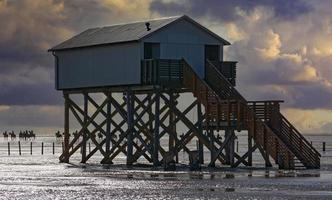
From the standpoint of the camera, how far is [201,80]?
64.3 meters

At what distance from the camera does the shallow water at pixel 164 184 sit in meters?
43.6

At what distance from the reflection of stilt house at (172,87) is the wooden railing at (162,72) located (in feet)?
0.20

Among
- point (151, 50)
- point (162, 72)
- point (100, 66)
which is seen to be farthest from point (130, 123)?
point (162, 72)

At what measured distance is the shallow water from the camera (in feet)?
143

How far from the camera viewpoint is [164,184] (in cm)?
5022

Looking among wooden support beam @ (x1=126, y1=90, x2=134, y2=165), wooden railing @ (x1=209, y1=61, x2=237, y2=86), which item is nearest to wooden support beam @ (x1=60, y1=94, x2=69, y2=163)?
wooden support beam @ (x1=126, y1=90, x2=134, y2=165)

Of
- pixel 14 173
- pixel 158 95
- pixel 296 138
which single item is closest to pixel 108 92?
pixel 158 95

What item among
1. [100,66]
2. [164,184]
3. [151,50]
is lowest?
[164,184]

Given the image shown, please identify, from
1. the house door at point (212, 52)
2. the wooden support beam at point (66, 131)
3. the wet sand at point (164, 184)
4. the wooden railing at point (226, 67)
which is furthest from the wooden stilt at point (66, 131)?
the wooden railing at point (226, 67)

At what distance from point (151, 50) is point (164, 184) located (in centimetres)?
1930

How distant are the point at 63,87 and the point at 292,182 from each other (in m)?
28.2

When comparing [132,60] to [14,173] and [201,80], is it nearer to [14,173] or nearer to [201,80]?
[201,80]

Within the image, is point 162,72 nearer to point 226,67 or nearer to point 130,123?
point 226,67

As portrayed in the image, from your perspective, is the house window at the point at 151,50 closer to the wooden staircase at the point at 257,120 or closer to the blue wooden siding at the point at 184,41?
the blue wooden siding at the point at 184,41
